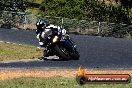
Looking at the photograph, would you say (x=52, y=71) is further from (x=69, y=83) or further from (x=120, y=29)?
(x=120, y=29)

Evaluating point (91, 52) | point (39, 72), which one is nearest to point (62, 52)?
point (91, 52)

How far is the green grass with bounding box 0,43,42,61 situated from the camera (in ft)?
93.5

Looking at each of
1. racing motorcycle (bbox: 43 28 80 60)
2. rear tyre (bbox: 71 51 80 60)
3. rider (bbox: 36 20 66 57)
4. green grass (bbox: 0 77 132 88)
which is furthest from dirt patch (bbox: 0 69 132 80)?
rear tyre (bbox: 71 51 80 60)

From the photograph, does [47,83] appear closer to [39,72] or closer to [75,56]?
[39,72]

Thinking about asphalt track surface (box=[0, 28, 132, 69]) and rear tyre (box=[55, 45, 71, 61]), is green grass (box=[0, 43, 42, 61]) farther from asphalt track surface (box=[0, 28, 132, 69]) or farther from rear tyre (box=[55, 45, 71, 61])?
rear tyre (box=[55, 45, 71, 61])

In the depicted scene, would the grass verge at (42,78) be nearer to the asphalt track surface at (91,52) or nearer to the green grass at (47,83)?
the green grass at (47,83)

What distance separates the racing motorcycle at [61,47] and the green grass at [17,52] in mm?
2482

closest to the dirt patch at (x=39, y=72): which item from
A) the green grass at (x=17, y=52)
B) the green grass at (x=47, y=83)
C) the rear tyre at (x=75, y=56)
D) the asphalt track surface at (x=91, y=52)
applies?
the green grass at (x=47, y=83)

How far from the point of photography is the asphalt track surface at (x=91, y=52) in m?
24.7

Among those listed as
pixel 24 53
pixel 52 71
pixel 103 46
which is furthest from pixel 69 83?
pixel 103 46

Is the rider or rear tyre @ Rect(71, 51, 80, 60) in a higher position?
the rider

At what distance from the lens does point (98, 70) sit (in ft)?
75.3

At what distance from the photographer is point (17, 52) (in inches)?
1187

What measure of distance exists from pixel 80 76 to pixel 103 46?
1557 centimetres
